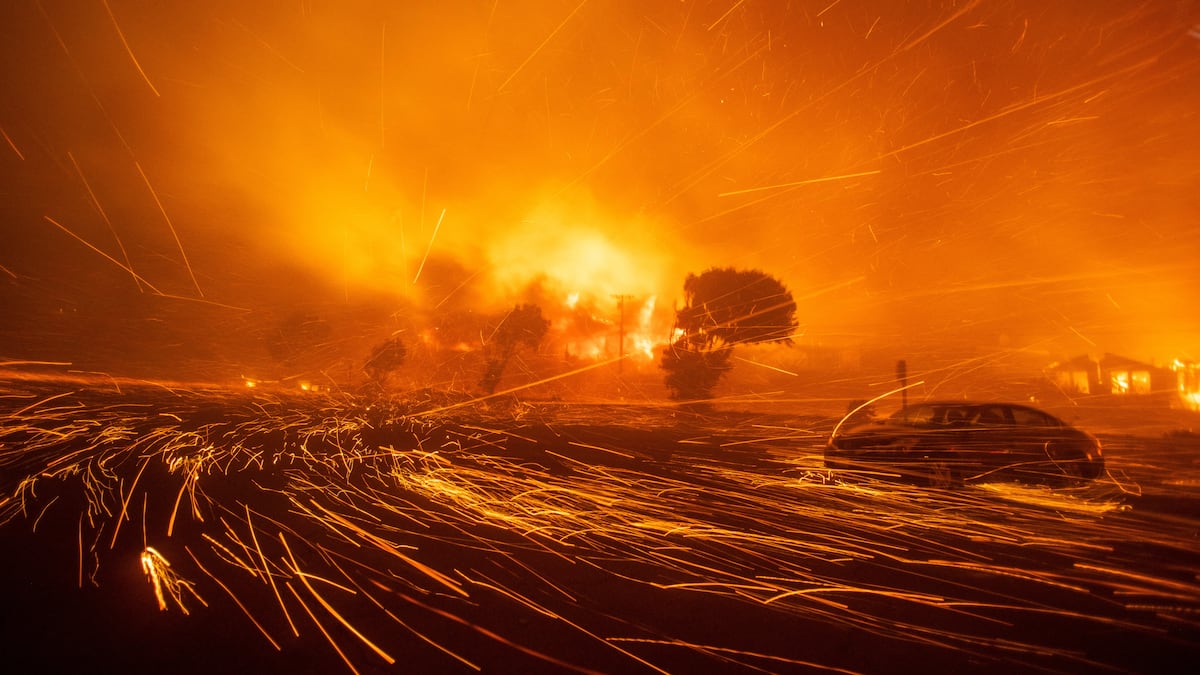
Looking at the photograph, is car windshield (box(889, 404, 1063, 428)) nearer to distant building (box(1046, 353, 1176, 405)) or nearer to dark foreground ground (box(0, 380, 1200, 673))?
dark foreground ground (box(0, 380, 1200, 673))

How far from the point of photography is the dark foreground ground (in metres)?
2.61

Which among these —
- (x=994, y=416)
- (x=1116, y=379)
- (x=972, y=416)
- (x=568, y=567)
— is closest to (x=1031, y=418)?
(x=994, y=416)

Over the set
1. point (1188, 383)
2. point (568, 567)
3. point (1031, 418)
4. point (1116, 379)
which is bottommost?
point (568, 567)

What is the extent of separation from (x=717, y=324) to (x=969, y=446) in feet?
37.0

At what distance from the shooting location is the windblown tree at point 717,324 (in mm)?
16453

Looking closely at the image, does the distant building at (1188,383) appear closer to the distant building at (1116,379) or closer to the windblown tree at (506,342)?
the distant building at (1116,379)

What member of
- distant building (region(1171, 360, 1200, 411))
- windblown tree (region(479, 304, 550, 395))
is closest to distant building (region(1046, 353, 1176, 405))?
distant building (region(1171, 360, 1200, 411))

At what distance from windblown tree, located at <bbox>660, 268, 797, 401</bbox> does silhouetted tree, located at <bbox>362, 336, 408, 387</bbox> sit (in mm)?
8533

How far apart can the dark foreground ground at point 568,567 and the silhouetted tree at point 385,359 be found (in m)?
6.09

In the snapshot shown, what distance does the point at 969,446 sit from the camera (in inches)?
276

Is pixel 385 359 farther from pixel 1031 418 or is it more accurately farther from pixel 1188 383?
pixel 1188 383

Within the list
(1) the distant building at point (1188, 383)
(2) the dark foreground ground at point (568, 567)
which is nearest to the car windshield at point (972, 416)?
(2) the dark foreground ground at point (568, 567)

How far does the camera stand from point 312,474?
6773mm

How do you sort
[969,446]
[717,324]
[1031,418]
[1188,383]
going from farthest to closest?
1. [717,324]
2. [1188,383]
3. [1031,418]
4. [969,446]
